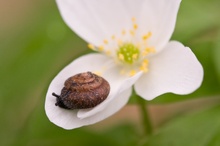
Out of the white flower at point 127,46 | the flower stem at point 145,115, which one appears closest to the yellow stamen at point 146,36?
the white flower at point 127,46

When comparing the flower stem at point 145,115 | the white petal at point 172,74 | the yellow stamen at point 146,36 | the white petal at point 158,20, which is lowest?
the flower stem at point 145,115

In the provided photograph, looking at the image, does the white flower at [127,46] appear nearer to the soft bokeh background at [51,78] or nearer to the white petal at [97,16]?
the white petal at [97,16]

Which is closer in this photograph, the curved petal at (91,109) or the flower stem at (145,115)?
the curved petal at (91,109)

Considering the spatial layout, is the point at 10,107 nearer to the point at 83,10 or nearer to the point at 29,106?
the point at 29,106

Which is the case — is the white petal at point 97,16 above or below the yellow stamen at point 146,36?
above

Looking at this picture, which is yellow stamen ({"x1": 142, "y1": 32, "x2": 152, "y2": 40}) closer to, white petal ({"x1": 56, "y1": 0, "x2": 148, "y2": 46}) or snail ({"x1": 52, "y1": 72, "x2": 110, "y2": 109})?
white petal ({"x1": 56, "y1": 0, "x2": 148, "y2": 46})

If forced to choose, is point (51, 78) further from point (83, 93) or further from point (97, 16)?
point (83, 93)
